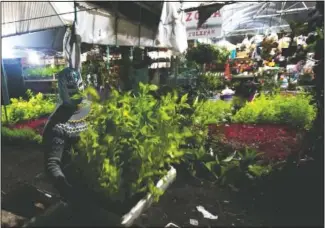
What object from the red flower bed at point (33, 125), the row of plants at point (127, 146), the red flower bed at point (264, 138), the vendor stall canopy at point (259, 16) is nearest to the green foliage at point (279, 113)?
the red flower bed at point (264, 138)

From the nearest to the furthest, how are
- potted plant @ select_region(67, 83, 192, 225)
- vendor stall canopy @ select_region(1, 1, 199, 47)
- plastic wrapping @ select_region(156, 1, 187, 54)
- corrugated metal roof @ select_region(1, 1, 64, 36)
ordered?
potted plant @ select_region(67, 83, 192, 225) < corrugated metal roof @ select_region(1, 1, 64, 36) < vendor stall canopy @ select_region(1, 1, 199, 47) < plastic wrapping @ select_region(156, 1, 187, 54)

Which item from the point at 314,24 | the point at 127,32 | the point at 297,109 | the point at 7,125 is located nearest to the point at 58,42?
the point at 127,32

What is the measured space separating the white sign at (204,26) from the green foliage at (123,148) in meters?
6.47

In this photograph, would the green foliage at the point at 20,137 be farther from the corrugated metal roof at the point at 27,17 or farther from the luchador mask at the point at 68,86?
the luchador mask at the point at 68,86

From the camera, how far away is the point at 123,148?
285 cm

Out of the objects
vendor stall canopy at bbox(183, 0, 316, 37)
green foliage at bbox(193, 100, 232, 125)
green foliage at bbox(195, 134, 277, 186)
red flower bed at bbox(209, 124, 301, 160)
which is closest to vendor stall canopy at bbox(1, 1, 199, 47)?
green foliage at bbox(193, 100, 232, 125)

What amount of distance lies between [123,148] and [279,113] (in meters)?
4.35

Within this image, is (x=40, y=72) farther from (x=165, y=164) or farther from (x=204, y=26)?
(x=165, y=164)

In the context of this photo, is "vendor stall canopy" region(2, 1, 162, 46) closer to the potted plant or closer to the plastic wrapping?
the plastic wrapping

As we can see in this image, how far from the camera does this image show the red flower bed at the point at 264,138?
4207 millimetres

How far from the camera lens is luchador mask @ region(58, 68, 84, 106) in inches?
118

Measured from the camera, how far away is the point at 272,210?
305cm

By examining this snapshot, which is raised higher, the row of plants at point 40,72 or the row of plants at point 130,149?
the row of plants at point 40,72

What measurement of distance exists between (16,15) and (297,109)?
22.0 feet
